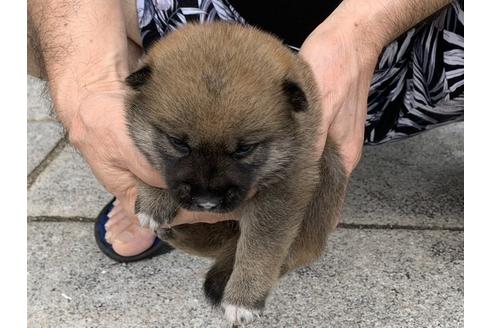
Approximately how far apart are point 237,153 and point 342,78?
0.71 meters

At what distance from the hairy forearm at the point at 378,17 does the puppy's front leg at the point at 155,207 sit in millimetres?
988

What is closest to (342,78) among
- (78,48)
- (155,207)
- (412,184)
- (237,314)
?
(155,207)

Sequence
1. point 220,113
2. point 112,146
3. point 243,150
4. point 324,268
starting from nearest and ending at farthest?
point 220,113 < point 243,150 < point 112,146 < point 324,268

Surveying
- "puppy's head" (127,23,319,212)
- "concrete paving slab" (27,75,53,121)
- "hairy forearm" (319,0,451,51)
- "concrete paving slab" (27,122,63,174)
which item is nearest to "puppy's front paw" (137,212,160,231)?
"puppy's head" (127,23,319,212)

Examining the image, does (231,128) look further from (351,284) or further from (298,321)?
(351,284)


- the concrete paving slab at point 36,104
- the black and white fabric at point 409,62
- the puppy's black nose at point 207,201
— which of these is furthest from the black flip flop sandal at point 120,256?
the concrete paving slab at point 36,104

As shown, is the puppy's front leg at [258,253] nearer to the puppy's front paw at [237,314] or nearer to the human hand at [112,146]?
the puppy's front paw at [237,314]

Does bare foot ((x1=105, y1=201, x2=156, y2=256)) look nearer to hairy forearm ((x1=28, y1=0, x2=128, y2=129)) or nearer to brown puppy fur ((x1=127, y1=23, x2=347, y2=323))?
brown puppy fur ((x1=127, y1=23, x2=347, y2=323))

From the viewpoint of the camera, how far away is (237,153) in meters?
2.11

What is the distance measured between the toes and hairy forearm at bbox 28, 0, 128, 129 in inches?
41.4

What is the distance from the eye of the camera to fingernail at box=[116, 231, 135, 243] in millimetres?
3211

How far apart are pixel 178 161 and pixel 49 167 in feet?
7.76

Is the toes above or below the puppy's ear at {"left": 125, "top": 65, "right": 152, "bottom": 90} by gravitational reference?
below

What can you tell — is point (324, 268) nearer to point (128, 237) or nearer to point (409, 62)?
point (128, 237)
